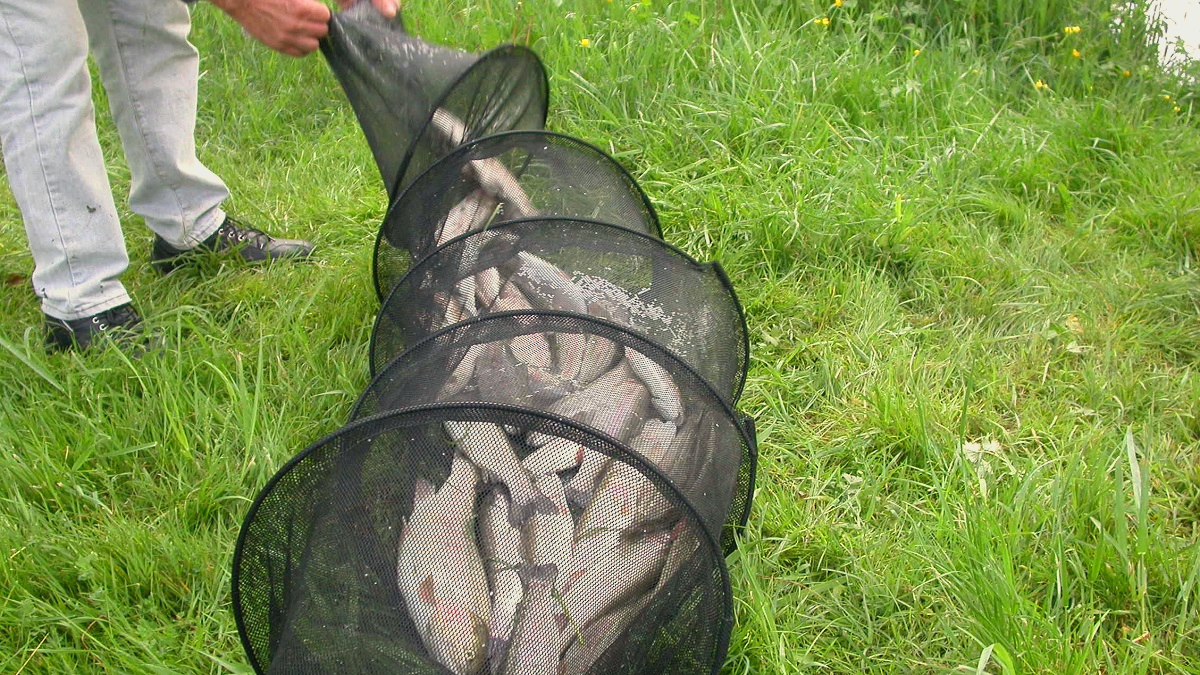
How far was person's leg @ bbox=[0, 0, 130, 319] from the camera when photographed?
298 centimetres

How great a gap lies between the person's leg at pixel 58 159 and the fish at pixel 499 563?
79.3 inches

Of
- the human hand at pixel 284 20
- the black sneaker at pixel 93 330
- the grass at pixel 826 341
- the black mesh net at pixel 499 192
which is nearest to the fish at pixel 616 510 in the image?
the grass at pixel 826 341

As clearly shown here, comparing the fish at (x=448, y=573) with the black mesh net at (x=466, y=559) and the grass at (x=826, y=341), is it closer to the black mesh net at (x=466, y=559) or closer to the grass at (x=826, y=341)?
the black mesh net at (x=466, y=559)

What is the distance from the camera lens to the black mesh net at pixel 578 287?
2568mm

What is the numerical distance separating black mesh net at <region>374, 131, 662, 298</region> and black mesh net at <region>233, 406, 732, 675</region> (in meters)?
1.07

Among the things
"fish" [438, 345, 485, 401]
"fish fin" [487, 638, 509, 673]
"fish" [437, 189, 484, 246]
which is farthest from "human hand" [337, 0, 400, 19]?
"fish fin" [487, 638, 509, 673]

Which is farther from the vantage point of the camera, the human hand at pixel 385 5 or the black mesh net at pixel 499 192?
the human hand at pixel 385 5

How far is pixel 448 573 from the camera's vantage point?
1856 mm

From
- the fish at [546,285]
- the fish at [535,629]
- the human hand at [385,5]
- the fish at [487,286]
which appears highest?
the human hand at [385,5]

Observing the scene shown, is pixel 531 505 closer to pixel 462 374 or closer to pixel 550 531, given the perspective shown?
pixel 550 531

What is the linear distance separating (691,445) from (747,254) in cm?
162

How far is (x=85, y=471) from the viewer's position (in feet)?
9.47

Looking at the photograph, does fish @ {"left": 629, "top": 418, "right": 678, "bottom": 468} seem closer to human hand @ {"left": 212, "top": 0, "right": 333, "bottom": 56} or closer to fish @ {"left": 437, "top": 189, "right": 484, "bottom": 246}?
fish @ {"left": 437, "top": 189, "right": 484, "bottom": 246}

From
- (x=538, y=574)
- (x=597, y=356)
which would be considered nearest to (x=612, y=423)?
(x=597, y=356)
